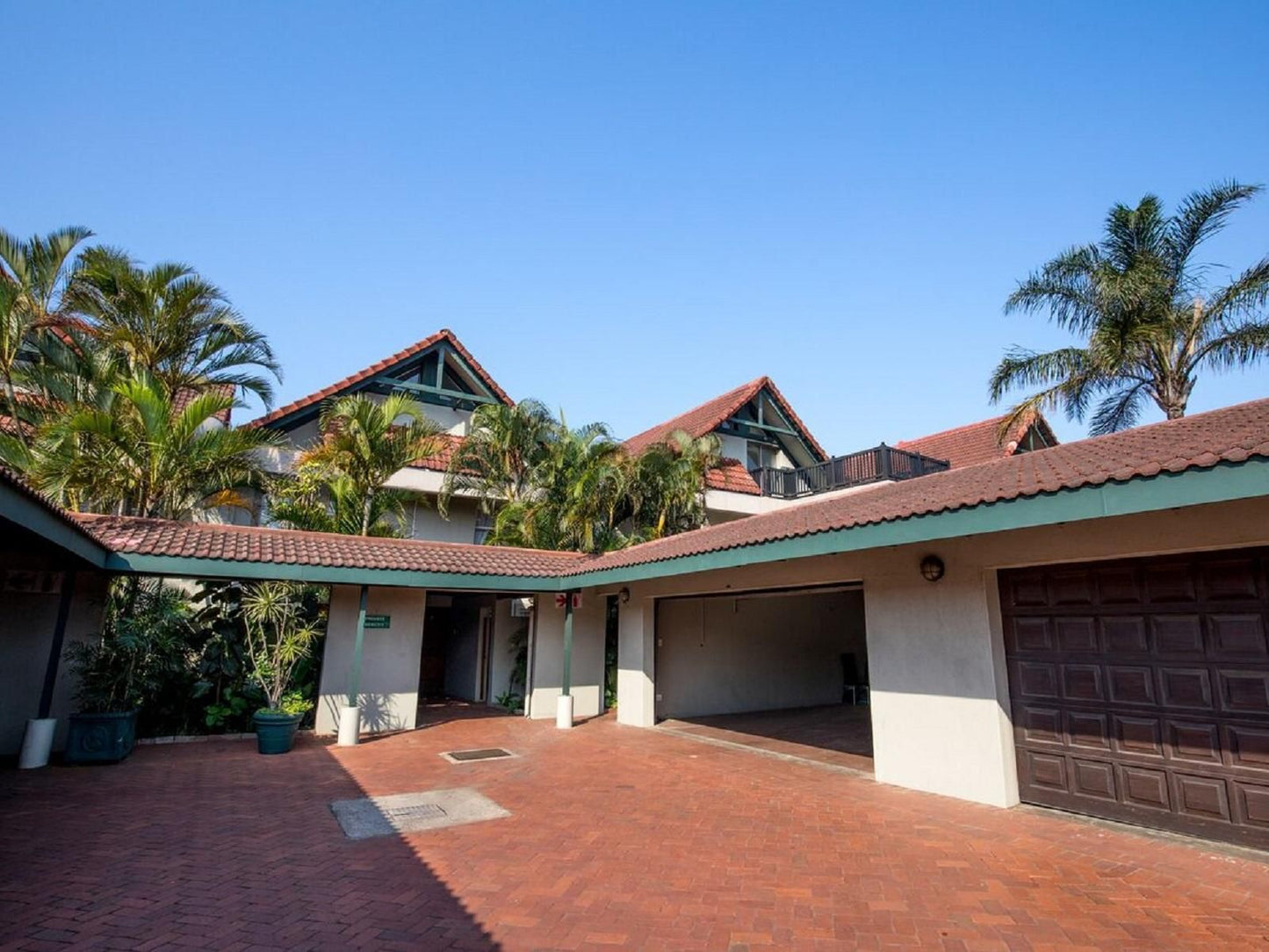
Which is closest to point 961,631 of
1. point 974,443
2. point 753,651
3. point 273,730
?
point 753,651

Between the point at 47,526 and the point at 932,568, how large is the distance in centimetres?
941

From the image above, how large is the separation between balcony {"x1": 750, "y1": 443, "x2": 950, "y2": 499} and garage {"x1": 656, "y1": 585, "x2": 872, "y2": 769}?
13.4 feet

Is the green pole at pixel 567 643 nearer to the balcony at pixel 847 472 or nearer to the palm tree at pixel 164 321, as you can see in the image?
the palm tree at pixel 164 321

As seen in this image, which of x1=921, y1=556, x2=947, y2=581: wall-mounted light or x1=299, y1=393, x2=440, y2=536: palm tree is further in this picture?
x1=299, y1=393, x2=440, y2=536: palm tree

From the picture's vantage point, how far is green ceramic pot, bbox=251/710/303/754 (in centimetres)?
979

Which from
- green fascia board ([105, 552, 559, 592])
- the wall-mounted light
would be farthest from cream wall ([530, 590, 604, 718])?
the wall-mounted light

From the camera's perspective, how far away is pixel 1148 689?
19.6 ft

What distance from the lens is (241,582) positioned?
11.7m

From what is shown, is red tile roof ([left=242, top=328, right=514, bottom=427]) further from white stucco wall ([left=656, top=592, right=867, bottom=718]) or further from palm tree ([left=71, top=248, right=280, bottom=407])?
white stucco wall ([left=656, top=592, right=867, bottom=718])

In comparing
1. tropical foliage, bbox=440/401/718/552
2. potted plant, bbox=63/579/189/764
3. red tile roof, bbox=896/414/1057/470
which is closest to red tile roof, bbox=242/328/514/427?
tropical foliage, bbox=440/401/718/552

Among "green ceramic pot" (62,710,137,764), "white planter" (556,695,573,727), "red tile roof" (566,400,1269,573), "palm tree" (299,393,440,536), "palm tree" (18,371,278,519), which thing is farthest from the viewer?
"palm tree" (299,393,440,536)

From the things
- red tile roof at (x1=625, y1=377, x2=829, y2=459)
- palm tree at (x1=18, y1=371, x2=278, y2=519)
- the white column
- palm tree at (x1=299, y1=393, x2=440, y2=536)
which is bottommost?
the white column

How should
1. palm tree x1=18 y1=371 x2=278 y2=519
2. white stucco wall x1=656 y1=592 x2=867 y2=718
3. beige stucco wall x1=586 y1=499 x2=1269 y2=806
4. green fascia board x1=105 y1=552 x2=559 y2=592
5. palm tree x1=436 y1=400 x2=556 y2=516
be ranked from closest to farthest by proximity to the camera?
1. beige stucco wall x1=586 y1=499 x2=1269 y2=806
2. green fascia board x1=105 y1=552 x2=559 y2=592
3. palm tree x1=18 y1=371 x2=278 y2=519
4. white stucco wall x1=656 y1=592 x2=867 y2=718
5. palm tree x1=436 y1=400 x2=556 y2=516

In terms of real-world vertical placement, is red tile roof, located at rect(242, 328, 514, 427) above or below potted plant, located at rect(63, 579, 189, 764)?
above
